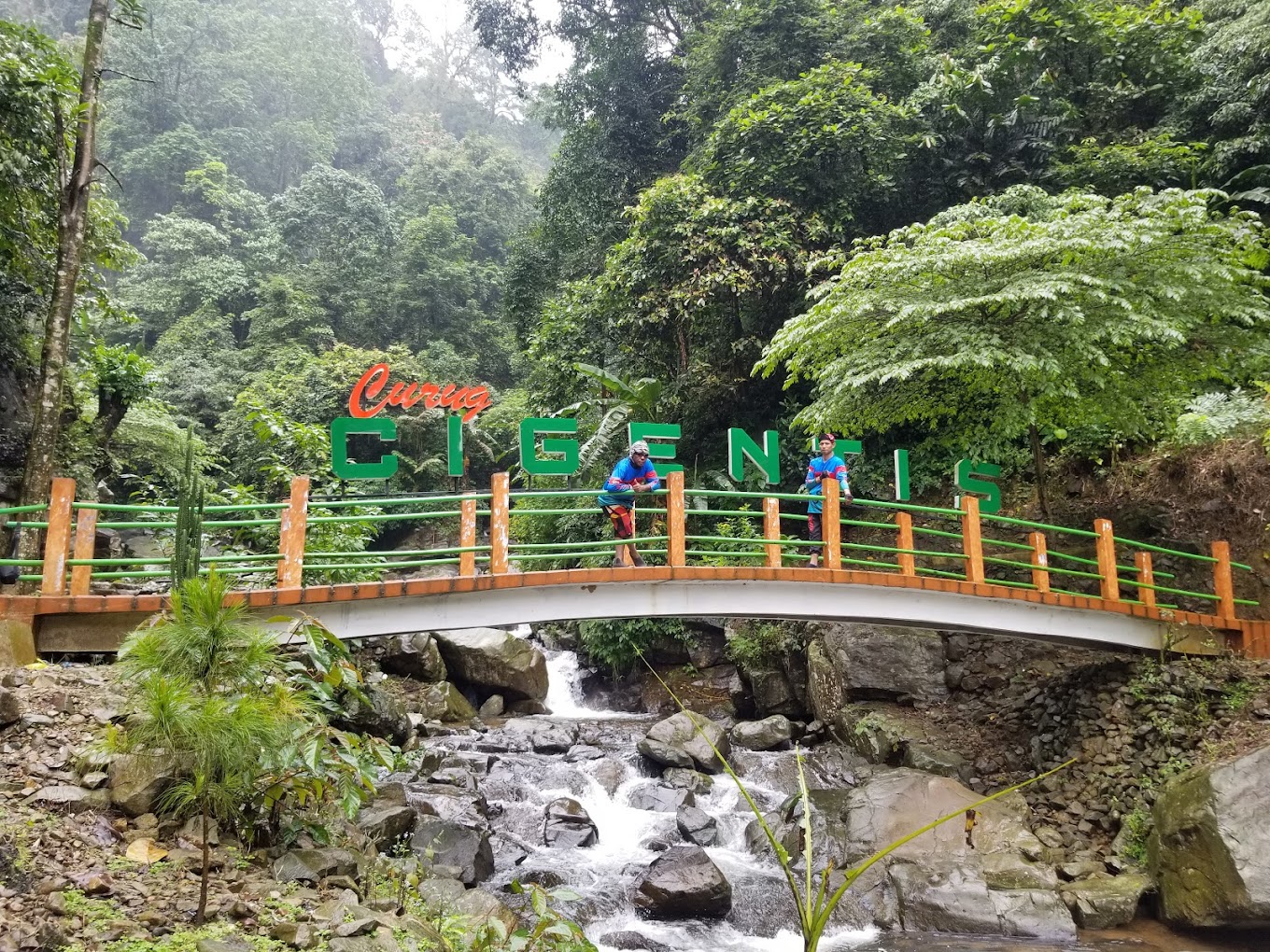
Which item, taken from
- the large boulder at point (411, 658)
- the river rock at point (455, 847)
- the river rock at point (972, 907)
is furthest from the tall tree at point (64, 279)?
the river rock at point (972, 907)

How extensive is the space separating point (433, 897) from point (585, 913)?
78.0 inches

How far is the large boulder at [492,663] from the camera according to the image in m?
14.6

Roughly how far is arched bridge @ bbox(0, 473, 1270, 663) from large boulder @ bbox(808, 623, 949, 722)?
8.94 ft

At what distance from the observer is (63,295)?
8.72 meters

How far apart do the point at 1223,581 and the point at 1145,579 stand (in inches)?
43.2

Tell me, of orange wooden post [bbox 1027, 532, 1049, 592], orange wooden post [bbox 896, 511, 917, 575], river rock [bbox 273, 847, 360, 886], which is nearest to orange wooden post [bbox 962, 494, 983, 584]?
orange wooden post [bbox 896, 511, 917, 575]

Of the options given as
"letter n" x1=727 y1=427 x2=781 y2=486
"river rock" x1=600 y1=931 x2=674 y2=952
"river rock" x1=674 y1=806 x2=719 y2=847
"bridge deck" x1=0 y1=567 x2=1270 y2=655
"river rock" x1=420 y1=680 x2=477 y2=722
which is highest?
"letter n" x1=727 y1=427 x2=781 y2=486

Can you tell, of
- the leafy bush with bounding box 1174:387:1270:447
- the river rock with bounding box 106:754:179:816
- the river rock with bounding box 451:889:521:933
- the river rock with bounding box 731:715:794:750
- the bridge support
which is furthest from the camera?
the river rock with bounding box 731:715:794:750

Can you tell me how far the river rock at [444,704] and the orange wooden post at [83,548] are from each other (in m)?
6.90

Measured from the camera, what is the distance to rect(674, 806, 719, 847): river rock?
952 centimetres

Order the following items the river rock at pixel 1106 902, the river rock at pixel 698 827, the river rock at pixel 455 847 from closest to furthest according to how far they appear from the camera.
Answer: the river rock at pixel 1106 902 < the river rock at pixel 455 847 < the river rock at pixel 698 827

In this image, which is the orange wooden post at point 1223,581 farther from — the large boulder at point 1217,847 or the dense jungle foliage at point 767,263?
the large boulder at point 1217,847

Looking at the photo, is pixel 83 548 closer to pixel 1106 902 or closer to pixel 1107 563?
pixel 1106 902

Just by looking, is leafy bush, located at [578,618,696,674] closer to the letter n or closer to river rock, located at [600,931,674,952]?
the letter n
